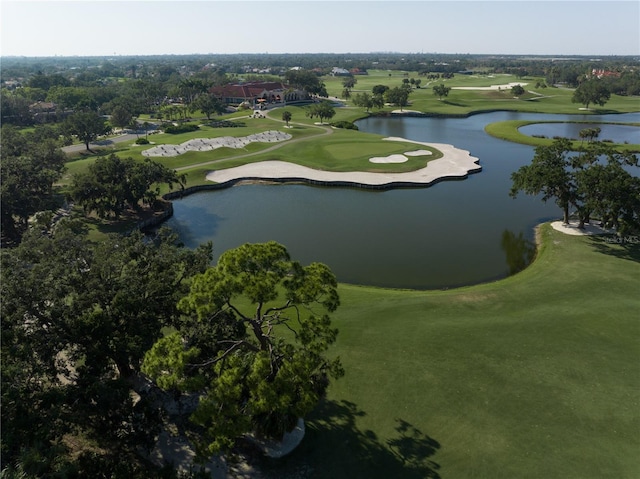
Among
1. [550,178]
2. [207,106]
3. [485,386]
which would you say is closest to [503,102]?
[207,106]

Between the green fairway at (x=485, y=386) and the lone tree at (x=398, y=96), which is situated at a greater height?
the lone tree at (x=398, y=96)

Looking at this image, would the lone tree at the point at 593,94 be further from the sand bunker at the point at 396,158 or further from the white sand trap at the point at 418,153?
the sand bunker at the point at 396,158

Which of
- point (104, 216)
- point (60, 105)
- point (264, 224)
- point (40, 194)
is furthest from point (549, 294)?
point (60, 105)

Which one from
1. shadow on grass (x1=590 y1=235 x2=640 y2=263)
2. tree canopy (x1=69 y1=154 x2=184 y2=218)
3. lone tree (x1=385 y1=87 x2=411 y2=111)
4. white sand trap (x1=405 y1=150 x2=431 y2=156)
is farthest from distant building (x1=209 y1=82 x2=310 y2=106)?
shadow on grass (x1=590 y1=235 x2=640 y2=263)

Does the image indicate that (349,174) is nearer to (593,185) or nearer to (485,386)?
(593,185)

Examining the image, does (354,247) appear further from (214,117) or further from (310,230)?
(214,117)

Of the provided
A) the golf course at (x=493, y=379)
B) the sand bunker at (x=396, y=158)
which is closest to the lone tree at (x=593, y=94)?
the sand bunker at (x=396, y=158)
